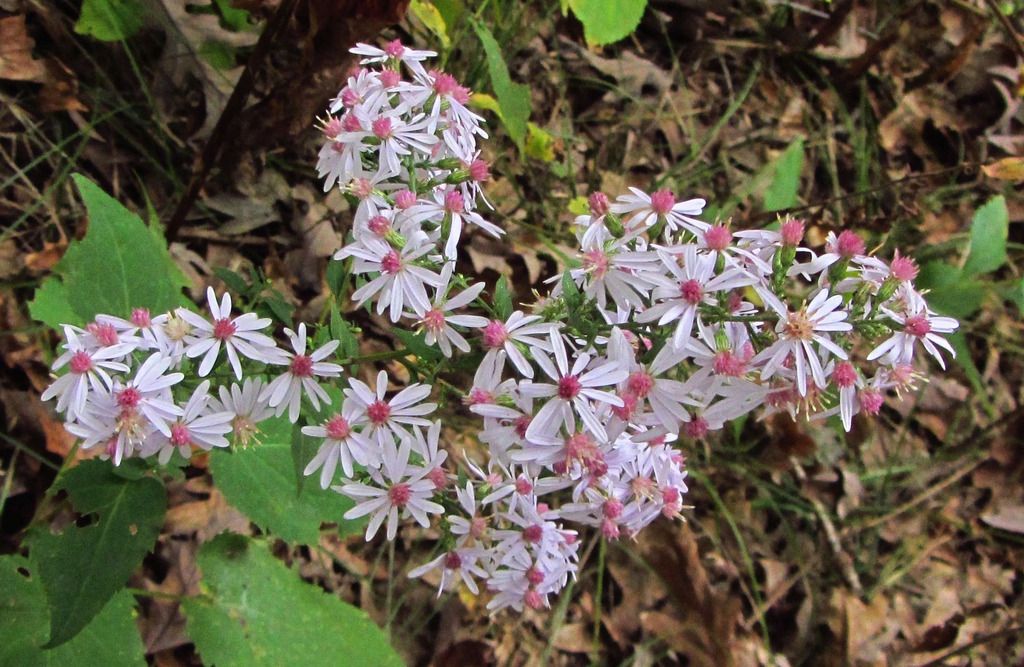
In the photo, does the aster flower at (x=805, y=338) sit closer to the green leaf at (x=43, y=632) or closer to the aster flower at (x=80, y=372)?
the aster flower at (x=80, y=372)

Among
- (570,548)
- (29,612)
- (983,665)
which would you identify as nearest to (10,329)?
(29,612)

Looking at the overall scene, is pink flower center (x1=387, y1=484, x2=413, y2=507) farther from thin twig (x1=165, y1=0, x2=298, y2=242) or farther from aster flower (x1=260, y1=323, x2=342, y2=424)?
thin twig (x1=165, y1=0, x2=298, y2=242)

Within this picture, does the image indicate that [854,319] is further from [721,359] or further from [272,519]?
[272,519]

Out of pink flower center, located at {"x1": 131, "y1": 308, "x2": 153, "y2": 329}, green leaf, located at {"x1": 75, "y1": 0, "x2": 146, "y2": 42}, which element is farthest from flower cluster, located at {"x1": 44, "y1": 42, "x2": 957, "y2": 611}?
green leaf, located at {"x1": 75, "y1": 0, "x2": 146, "y2": 42}

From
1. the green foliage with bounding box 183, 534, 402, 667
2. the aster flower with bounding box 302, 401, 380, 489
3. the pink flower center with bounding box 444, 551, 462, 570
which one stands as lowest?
the green foliage with bounding box 183, 534, 402, 667

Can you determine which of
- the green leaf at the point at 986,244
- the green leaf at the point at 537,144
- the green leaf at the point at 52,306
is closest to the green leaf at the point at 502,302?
the green leaf at the point at 52,306

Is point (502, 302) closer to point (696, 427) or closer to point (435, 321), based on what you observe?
point (435, 321)

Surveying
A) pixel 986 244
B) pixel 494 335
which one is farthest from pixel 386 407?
pixel 986 244
